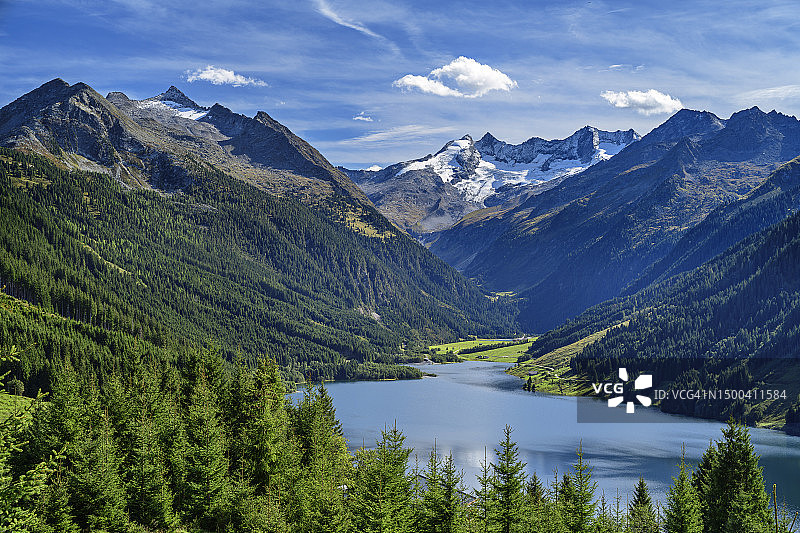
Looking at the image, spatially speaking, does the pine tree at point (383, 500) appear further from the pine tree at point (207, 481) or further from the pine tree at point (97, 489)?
the pine tree at point (97, 489)

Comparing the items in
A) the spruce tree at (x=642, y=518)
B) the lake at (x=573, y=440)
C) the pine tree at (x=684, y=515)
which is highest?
the pine tree at (x=684, y=515)

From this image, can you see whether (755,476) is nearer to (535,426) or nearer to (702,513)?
(702,513)

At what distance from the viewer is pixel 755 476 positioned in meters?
58.2

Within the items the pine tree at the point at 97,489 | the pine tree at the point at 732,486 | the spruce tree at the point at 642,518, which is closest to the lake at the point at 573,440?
the spruce tree at the point at 642,518

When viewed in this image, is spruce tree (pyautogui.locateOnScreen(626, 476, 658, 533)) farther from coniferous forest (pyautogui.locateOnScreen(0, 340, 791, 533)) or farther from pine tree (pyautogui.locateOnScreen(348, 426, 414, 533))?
pine tree (pyautogui.locateOnScreen(348, 426, 414, 533))

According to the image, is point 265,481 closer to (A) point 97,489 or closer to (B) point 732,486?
(A) point 97,489

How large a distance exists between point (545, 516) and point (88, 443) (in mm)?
43518

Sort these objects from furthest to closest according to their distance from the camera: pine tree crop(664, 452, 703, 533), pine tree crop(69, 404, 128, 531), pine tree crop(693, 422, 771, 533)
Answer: pine tree crop(693, 422, 771, 533) → pine tree crop(664, 452, 703, 533) → pine tree crop(69, 404, 128, 531)

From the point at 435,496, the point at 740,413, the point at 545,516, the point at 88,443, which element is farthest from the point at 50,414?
the point at 740,413

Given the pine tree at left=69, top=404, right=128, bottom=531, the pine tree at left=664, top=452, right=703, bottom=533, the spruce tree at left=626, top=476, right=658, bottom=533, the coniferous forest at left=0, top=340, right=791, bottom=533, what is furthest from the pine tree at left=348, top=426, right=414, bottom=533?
the spruce tree at left=626, top=476, right=658, bottom=533

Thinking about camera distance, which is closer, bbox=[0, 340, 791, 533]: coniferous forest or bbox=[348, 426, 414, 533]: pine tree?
bbox=[348, 426, 414, 533]: pine tree

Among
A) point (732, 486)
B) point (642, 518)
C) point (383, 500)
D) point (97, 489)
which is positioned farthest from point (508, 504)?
point (97, 489)

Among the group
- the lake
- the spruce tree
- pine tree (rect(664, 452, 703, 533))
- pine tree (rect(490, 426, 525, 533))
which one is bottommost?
the lake

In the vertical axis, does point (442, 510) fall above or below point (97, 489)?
above
